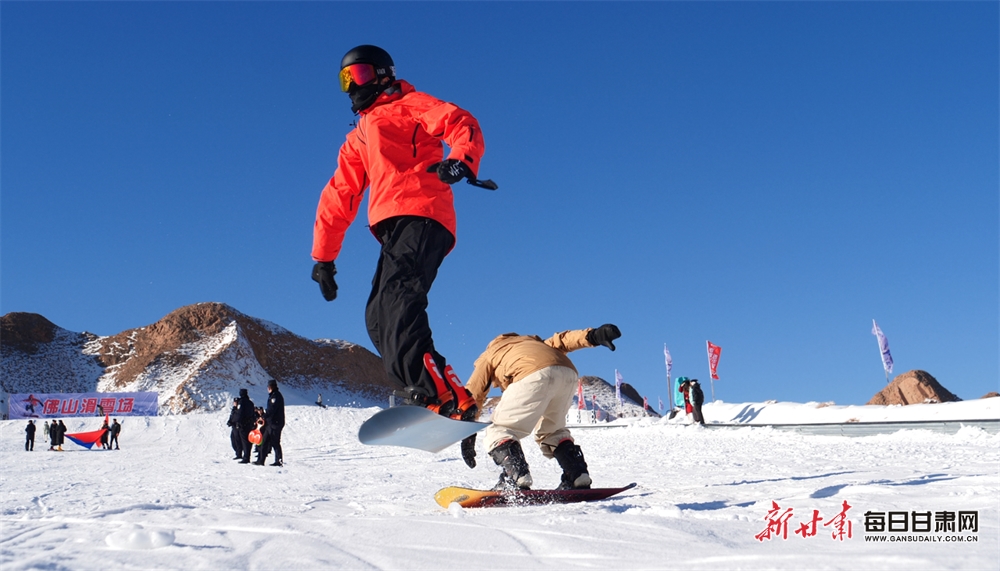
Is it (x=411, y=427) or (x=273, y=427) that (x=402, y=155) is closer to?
(x=411, y=427)

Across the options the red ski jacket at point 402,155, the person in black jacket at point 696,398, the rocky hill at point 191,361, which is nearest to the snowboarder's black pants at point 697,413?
the person in black jacket at point 696,398

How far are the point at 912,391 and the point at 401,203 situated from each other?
2193 centimetres

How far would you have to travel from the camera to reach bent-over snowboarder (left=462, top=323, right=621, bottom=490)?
304 centimetres

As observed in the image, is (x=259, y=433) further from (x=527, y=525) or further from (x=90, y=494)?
(x=527, y=525)

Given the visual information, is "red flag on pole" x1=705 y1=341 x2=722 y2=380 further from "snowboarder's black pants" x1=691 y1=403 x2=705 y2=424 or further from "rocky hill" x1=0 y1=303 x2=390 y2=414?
"rocky hill" x1=0 y1=303 x2=390 y2=414

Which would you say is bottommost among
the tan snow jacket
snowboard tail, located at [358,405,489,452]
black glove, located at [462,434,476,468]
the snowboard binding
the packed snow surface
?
the packed snow surface

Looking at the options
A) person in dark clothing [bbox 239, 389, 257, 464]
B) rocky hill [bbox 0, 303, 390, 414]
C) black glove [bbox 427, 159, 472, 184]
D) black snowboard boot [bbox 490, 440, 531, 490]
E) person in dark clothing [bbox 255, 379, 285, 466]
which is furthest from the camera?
rocky hill [bbox 0, 303, 390, 414]

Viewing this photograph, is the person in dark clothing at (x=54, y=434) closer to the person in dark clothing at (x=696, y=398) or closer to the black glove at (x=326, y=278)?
the person in dark clothing at (x=696, y=398)

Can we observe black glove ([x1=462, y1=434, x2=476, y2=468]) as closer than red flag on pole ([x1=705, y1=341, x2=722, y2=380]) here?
Yes

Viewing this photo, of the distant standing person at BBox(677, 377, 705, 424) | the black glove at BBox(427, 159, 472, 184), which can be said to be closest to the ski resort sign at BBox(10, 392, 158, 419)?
the distant standing person at BBox(677, 377, 705, 424)

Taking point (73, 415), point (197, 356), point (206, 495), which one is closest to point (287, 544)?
point (206, 495)

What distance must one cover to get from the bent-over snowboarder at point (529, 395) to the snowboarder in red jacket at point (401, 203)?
241 millimetres

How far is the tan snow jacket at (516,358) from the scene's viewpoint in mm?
3203

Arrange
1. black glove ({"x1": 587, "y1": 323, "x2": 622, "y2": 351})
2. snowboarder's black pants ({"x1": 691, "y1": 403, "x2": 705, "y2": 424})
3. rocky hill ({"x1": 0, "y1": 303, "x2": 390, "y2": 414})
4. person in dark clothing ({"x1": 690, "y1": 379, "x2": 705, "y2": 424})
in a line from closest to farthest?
black glove ({"x1": 587, "y1": 323, "x2": 622, "y2": 351}) < person in dark clothing ({"x1": 690, "y1": 379, "x2": 705, "y2": 424}) < snowboarder's black pants ({"x1": 691, "y1": 403, "x2": 705, "y2": 424}) < rocky hill ({"x1": 0, "y1": 303, "x2": 390, "y2": 414})
